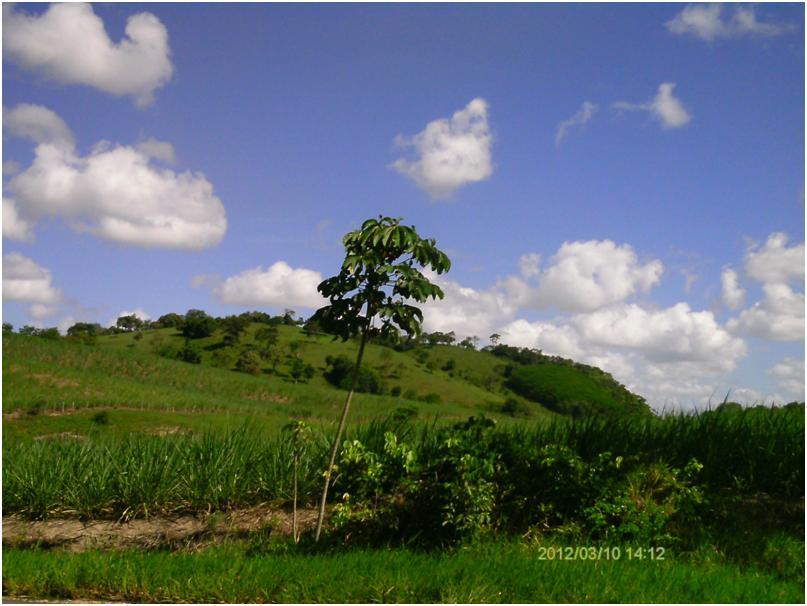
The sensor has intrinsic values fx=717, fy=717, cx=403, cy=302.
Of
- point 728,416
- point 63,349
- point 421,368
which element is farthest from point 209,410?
point 421,368

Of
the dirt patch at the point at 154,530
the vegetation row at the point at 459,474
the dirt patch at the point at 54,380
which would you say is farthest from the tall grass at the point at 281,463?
the dirt patch at the point at 54,380

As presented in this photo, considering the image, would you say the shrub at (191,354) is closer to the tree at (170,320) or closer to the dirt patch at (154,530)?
the tree at (170,320)

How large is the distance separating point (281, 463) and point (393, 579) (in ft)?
12.1

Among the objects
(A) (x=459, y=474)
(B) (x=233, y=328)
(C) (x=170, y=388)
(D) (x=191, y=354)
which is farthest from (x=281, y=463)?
(B) (x=233, y=328)

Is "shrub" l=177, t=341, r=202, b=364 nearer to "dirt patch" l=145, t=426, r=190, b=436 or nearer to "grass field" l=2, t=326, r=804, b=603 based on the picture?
"dirt patch" l=145, t=426, r=190, b=436

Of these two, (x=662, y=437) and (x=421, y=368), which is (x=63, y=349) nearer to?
(x=421, y=368)

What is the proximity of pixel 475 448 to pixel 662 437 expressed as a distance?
115 inches

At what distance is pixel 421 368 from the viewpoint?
242 ft

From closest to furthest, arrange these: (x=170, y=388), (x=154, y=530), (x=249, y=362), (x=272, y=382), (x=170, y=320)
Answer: (x=154, y=530) → (x=170, y=388) → (x=272, y=382) → (x=249, y=362) → (x=170, y=320)

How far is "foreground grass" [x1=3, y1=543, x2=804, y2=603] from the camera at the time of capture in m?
5.63
